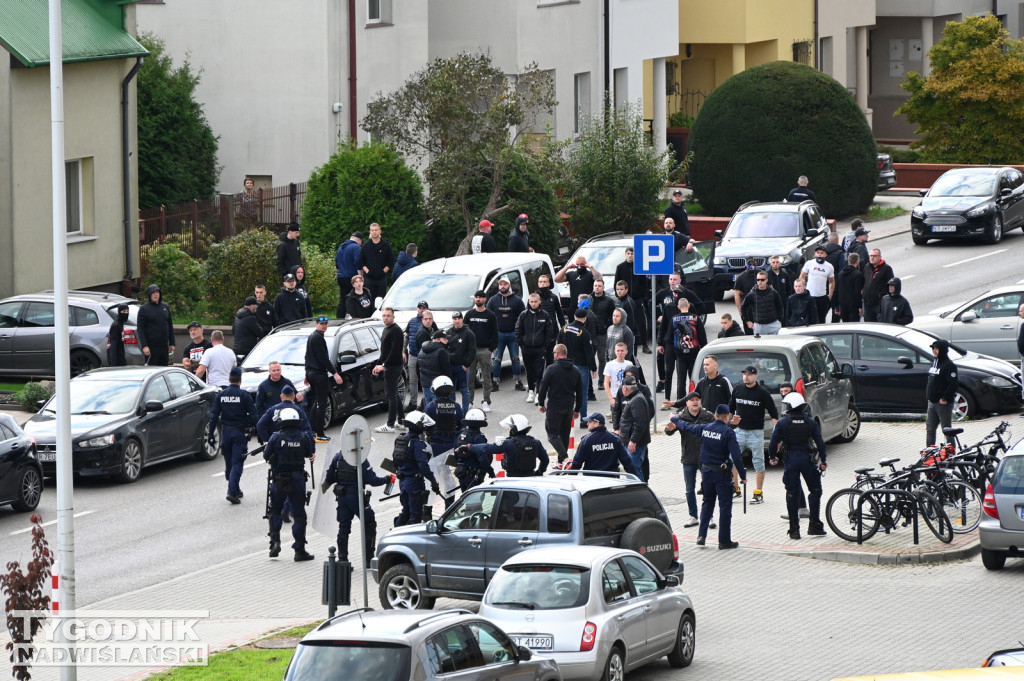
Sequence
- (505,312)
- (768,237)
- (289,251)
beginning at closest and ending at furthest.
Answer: (505,312)
(289,251)
(768,237)

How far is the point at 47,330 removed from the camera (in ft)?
90.4

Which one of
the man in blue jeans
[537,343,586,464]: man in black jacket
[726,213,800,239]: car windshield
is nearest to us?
[537,343,586,464]: man in black jacket

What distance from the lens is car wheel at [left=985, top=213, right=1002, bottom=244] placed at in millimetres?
37781

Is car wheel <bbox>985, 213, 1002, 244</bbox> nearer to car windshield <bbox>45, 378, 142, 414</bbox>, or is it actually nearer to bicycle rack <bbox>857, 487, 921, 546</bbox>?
bicycle rack <bbox>857, 487, 921, 546</bbox>

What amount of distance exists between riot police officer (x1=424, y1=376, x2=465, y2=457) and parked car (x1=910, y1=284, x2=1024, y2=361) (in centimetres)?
1016

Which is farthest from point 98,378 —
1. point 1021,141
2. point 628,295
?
point 1021,141

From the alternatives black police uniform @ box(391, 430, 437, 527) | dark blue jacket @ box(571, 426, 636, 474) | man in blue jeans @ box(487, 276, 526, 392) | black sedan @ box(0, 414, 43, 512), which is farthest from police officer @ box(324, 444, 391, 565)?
man in blue jeans @ box(487, 276, 526, 392)

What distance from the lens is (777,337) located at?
871 inches

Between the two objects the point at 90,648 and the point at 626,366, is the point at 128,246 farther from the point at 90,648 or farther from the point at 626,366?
the point at 90,648

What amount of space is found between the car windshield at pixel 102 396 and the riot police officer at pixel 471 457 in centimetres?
590

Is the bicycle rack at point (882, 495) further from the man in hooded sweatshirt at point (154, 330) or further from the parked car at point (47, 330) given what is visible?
the parked car at point (47, 330)

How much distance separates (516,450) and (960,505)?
526 cm

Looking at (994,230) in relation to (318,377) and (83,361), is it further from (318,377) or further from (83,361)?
(83,361)

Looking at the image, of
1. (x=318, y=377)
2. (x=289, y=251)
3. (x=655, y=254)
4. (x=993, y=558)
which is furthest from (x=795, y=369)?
(x=289, y=251)
